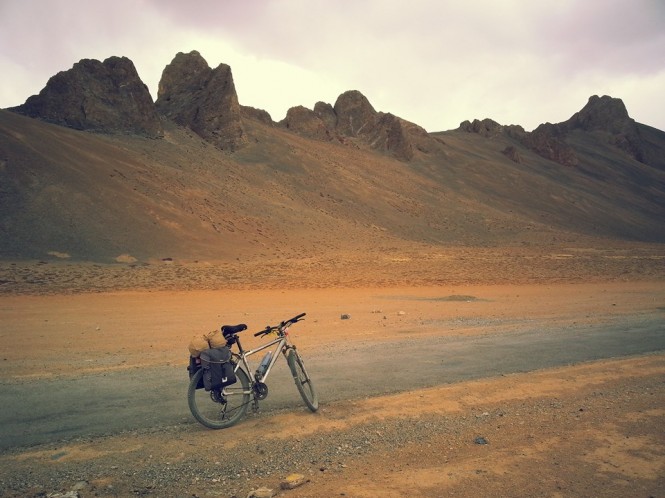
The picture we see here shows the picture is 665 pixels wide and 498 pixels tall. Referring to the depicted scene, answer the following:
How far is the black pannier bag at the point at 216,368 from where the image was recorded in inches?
242

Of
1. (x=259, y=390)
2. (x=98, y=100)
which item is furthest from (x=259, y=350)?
(x=98, y=100)

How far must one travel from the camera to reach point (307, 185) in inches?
2344

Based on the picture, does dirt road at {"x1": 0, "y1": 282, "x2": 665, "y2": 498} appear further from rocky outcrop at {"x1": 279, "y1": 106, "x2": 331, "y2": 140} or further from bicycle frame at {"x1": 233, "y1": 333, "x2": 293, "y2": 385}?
rocky outcrop at {"x1": 279, "y1": 106, "x2": 331, "y2": 140}

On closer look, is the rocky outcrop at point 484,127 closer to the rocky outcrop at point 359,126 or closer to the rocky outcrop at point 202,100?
the rocky outcrop at point 359,126

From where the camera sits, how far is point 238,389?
648cm

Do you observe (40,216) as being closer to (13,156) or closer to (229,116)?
(13,156)

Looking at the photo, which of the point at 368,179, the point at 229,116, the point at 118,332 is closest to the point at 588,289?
the point at 118,332

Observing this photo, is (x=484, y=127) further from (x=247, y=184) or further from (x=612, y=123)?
(x=247, y=184)

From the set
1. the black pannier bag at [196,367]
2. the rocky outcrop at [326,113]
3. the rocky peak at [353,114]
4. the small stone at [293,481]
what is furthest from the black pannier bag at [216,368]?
the rocky outcrop at [326,113]

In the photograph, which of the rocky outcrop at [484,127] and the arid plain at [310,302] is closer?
the arid plain at [310,302]

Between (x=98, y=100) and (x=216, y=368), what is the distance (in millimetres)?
54314

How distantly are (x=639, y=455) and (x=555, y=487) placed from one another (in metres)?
1.39

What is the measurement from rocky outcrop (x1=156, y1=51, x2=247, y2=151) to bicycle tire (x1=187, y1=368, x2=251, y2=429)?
5890cm

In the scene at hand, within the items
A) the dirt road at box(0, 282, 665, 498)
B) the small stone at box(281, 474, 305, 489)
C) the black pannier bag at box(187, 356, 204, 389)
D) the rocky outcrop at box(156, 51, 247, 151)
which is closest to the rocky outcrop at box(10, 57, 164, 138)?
the rocky outcrop at box(156, 51, 247, 151)
